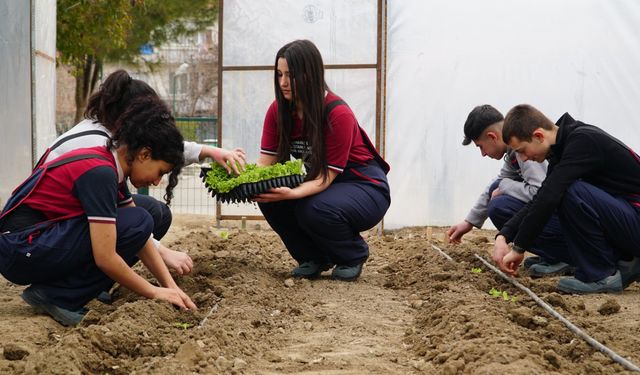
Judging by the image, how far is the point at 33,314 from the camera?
13.8ft

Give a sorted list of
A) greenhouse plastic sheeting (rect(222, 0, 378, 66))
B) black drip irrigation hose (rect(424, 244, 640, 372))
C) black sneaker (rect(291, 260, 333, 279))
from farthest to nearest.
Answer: greenhouse plastic sheeting (rect(222, 0, 378, 66)), black sneaker (rect(291, 260, 333, 279)), black drip irrigation hose (rect(424, 244, 640, 372))

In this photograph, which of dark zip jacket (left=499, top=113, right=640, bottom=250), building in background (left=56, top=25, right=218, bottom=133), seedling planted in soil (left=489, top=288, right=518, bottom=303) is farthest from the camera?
building in background (left=56, top=25, right=218, bottom=133)

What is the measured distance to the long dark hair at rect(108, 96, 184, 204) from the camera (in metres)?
3.87

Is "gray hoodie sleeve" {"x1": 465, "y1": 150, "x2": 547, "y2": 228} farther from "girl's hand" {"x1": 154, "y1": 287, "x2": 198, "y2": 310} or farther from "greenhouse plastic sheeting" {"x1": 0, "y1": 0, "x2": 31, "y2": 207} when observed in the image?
"greenhouse plastic sheeting" {"x1": 0, "y1": 0, "x2": 31, "y2": 207}

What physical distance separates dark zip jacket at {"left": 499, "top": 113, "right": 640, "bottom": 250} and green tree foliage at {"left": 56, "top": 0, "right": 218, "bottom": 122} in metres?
11.7

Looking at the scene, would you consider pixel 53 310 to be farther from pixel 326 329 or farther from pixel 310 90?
pixel 310 90

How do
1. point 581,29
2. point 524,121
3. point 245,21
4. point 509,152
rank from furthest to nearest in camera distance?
point 245,21, point 581,29, point 509,152, point 524,121

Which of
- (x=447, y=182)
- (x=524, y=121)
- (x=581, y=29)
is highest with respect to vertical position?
(x=581, y=29)

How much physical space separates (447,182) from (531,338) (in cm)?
553

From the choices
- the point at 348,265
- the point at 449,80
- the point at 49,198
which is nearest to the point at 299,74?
the point at 348,265

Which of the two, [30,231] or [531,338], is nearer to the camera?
[531,338]

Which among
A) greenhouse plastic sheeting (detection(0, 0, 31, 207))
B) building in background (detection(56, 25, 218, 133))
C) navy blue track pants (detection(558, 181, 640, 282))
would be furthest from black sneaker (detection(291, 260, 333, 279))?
building in background (detection(56, 25, 218, 133))

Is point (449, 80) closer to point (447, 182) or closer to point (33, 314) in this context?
point (447, 182)

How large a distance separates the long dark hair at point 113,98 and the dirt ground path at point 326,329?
0.99m
